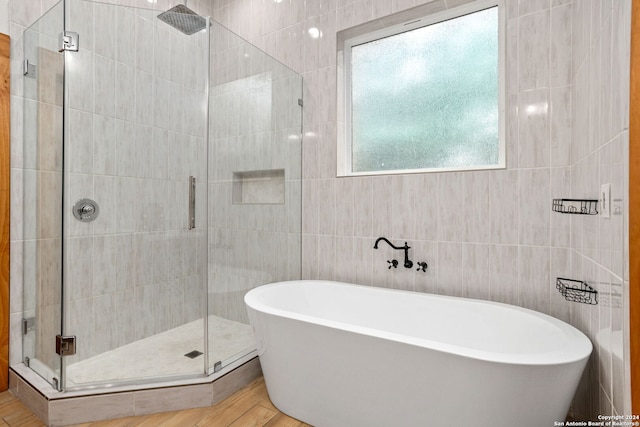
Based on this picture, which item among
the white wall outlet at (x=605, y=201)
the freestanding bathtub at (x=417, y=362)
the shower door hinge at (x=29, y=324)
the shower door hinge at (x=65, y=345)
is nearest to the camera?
the white wall outlet at (x=605, y=201)

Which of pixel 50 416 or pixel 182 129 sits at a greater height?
pixel 182 129

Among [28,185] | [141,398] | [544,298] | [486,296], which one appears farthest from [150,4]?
[544,298]

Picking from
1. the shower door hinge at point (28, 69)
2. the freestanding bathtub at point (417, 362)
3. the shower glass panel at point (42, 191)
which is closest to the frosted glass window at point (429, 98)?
the freestanding bathtub at point (417, 362)

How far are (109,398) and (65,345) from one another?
0.40 m

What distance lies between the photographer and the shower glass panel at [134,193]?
74.0 inches

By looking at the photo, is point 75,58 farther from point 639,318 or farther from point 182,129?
point 639,318

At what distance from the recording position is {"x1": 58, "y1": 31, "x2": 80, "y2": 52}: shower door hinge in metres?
1.80

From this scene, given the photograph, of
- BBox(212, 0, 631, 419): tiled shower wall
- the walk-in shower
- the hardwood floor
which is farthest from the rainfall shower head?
the hardwood floor

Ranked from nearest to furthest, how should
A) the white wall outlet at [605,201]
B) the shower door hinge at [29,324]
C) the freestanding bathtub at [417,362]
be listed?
the white wall outlet at [605,201] → the freestanding bathtub at [417,362] → the shower door hinge at [29,324]

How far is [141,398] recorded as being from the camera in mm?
1702

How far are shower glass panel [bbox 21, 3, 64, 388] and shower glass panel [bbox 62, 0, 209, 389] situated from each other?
71 mm

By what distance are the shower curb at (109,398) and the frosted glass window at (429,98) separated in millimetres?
1711

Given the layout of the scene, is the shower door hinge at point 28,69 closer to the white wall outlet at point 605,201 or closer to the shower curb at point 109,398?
the shower curb at point 109,398

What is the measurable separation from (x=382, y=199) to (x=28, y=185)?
2212 millimetres
